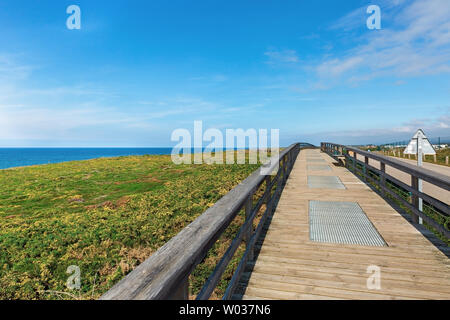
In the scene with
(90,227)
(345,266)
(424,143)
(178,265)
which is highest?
(424,143)

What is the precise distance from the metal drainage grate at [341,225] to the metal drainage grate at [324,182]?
A: 2.14m

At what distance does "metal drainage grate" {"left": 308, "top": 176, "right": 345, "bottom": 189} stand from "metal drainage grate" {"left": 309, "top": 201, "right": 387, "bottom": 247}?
214 cm

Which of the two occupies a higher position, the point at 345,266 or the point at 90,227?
the point at 345,266

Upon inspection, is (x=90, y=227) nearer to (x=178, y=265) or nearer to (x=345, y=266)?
(x=345, y=266)

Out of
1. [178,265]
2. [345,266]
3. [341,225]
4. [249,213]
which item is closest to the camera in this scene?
[178,265]

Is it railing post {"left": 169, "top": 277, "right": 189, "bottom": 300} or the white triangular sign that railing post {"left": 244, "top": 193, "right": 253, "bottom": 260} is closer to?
railing post {"left": 169, "top": 277, "right": 189, "bottom": 300}

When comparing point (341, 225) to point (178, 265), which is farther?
point (341, 225)

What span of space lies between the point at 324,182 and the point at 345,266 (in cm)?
610

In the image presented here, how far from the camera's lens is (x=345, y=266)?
10.7ft

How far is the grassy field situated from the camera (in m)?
4.87

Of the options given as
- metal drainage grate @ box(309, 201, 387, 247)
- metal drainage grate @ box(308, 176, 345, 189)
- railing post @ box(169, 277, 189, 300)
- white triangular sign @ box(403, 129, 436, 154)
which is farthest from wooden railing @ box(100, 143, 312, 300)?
metal drainage grate @ box(308, 176, 345, 189)

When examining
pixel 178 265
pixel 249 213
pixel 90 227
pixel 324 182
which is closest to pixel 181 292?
pixel 178 265

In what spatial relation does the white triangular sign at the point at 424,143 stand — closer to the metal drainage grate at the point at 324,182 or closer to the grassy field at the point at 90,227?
the metal drainage grate at the point at 324,182

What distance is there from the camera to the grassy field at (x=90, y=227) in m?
4.87
